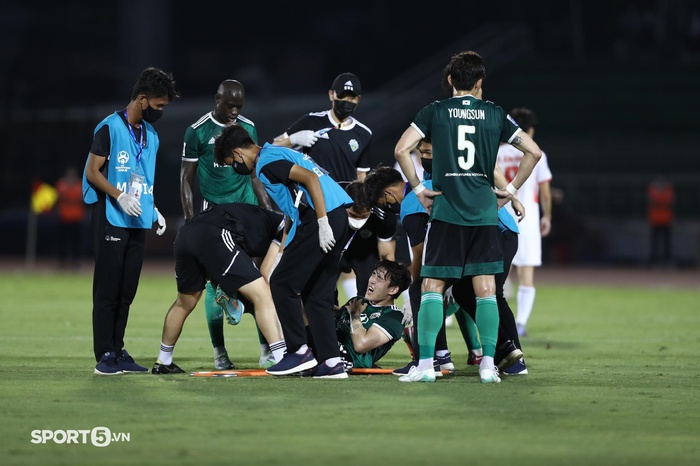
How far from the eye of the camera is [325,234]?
8820 mm

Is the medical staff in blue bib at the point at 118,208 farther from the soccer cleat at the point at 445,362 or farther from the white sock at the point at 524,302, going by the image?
the white sock at the point at 524,302

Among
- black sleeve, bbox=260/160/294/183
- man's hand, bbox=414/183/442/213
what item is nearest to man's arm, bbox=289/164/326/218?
black sleeve, bbox=260/160/294/183

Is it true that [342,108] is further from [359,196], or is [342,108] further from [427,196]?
[427,196]

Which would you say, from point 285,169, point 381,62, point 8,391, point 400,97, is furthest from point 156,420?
point 381,62

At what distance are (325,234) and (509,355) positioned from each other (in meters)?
1.88

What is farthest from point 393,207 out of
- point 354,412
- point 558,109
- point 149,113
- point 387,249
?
point 558,109

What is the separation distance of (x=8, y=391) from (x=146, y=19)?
31278 mm

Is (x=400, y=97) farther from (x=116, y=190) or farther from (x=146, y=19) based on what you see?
(x=116, y=190)

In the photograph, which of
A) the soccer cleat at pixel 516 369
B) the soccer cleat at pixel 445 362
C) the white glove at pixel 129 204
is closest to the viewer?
the white glove at pixel 129 204

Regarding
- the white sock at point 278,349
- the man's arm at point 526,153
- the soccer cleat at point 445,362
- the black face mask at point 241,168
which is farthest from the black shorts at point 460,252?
the black face mask at point 241,168

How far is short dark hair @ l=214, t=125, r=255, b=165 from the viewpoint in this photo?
9031mm

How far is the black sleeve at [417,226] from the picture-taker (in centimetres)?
960

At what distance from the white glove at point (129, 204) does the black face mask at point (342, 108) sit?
2.74m

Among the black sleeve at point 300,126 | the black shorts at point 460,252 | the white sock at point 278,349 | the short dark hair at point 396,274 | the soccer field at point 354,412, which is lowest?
the soccer field at point 354,412
